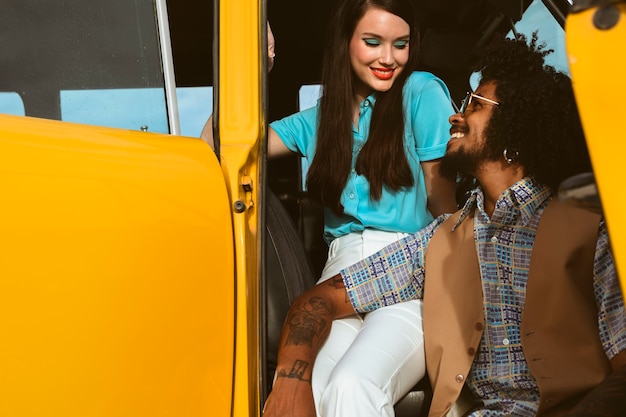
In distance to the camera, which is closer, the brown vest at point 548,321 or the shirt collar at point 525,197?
the brown vest at point 548,321

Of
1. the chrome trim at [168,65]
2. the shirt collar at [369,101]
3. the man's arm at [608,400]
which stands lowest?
the man's arm at [608,400]

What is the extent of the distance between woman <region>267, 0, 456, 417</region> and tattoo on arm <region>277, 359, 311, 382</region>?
8.4 inches

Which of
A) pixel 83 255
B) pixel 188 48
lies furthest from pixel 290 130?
pixel 83 255

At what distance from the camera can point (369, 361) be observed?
1806mm

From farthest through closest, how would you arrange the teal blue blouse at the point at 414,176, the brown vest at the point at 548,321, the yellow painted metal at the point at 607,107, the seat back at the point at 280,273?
the teal blue blouse at the point at 414,176 → the seat back at the point at 280,273 → the brown vest at the point at 548,321 → the yellow painted metal at the point at 607,107

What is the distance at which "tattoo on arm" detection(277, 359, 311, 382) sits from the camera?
1.83 meters

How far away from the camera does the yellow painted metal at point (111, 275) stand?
144 cm

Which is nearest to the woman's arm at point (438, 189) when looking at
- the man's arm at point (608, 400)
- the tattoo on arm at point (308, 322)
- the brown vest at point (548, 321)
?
the brown vest at point (548, 321)

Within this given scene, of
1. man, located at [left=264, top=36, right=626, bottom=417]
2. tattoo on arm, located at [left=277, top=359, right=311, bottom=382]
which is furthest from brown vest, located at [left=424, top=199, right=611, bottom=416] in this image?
tattoo on arm, located at [left=277, top=359, right=311, bottom=382]

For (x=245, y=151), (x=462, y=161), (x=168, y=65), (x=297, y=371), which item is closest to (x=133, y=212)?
(x=245, y=151)

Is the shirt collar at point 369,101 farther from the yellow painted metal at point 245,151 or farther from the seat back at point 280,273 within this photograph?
the yellow painted metal at point 245,151

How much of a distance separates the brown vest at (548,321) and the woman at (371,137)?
17 centimetres

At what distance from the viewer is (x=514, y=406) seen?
1.75 meters

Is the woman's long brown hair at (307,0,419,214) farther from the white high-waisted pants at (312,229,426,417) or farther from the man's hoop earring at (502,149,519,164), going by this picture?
the man's hoop earring at (502,149,519,164)
